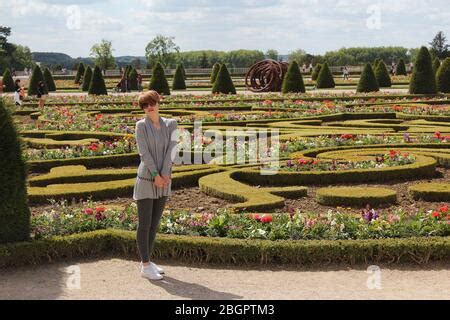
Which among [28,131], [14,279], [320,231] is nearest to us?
[14,279]

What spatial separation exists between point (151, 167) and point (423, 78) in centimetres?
2338

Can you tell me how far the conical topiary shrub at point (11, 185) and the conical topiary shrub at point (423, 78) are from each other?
2313 cm

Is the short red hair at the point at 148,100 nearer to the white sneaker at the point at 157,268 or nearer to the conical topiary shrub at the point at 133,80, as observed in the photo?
the white sneaker at the point at 157,268

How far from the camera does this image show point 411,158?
1125 centimetres

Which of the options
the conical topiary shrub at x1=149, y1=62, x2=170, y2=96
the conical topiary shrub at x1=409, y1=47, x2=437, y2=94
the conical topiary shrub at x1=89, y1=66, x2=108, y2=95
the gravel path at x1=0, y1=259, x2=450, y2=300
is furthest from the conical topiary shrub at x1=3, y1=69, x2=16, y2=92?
the gravel path at x1=0, y1=259, x2=450, y2=300

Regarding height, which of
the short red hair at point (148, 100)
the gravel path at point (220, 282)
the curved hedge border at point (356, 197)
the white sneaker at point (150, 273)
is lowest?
the gravel path at point (220, 282)

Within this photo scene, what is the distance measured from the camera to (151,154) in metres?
6.57

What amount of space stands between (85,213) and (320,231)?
103 inches

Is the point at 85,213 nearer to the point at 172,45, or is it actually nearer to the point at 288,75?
the point at 288,75

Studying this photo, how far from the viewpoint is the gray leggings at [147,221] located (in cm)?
657
